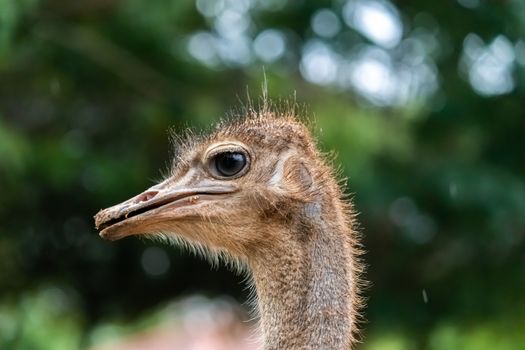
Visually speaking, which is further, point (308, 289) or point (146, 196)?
point (146, 196)

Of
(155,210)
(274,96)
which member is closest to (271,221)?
(155,210)

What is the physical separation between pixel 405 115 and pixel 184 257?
202 centimetres

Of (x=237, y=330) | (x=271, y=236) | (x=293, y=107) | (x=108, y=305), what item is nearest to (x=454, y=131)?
(x=237, y=330)

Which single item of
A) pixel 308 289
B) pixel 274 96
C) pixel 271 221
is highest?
pixel 274 96

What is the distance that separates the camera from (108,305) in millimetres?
11648

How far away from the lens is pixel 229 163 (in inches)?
203

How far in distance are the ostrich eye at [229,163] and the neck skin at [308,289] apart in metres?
0.27

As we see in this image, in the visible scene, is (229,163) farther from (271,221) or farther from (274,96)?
(274,96)

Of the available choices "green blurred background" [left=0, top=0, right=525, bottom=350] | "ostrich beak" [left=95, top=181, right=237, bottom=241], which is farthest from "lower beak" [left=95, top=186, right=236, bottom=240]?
"green blurred background" [left=0, top=0, right=525, bottom=350]

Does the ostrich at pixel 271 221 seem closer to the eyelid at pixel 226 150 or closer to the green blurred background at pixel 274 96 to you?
the eyelid at pixel 226 150

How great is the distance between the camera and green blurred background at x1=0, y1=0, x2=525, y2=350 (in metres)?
10.2

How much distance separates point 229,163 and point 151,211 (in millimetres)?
357

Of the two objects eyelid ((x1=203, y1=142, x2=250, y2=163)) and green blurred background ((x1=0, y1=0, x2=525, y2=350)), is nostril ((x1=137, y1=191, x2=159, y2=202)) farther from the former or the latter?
green blurred background ((x1=0, y1=0, x2=525, y2=350))

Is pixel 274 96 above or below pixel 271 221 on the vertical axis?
above
